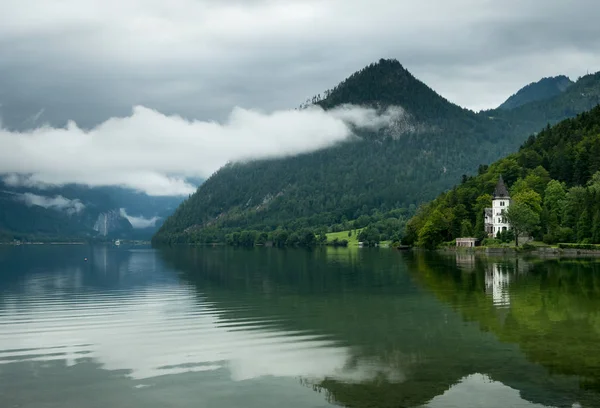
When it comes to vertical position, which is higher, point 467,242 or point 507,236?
point 507,236

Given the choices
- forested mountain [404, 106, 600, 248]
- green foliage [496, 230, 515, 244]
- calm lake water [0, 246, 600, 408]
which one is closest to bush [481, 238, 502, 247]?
green foliage [496, 230, 515, 244]

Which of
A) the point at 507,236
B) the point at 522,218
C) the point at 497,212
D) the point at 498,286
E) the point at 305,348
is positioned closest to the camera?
the point at 305,348

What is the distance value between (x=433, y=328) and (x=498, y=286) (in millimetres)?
27889

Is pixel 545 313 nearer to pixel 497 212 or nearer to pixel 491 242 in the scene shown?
pixel 491 242

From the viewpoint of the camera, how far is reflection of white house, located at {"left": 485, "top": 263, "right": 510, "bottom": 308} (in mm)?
48938

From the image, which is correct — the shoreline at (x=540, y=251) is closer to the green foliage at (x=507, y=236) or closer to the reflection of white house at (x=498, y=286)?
the green foliage at (x=507, y=236)

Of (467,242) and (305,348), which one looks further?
(467,242)

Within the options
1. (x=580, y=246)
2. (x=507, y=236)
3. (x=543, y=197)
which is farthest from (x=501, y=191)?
(x=580, y=246)

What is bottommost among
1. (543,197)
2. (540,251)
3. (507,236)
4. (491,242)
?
(540,251)

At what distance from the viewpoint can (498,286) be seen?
61594mm

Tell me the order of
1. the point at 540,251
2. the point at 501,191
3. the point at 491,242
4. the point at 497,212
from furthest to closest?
the point at 501,191
the point at 497,212
the point at 491,242
the point at 540,251

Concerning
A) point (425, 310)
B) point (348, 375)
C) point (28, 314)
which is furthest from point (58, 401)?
point (425, 310)

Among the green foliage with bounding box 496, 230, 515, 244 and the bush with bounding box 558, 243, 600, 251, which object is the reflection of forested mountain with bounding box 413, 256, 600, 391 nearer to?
the bush with bounding box 558, 243, 600, 251

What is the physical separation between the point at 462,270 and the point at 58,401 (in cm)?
7134
